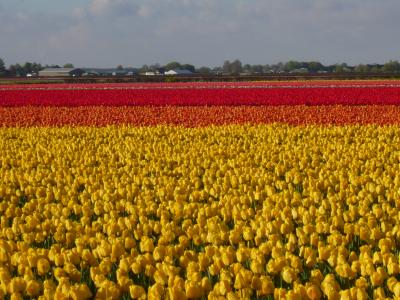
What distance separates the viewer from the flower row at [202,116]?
59.3ft

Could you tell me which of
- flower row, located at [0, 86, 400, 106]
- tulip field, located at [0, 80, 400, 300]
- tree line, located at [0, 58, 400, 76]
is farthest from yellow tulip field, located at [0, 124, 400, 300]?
tree line, located at [0, 58, 400, 76]

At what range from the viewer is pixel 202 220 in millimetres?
6160

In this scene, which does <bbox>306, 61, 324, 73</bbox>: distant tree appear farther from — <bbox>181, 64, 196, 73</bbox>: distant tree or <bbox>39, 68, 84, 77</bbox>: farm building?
Answer: <bbox>39, 68, 84, 77</bbox>: farm building

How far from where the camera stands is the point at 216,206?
270 inches

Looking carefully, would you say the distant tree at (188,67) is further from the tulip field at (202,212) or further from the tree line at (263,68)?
the tulip field at (202,212)

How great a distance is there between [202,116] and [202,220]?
45.3ft

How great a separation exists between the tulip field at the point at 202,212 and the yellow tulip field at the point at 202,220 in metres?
0.02

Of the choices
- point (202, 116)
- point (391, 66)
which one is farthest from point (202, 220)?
point (391, 66)

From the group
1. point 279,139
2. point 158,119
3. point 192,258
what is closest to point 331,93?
point 158,119

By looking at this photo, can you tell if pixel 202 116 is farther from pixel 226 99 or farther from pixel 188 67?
pixel 188 67

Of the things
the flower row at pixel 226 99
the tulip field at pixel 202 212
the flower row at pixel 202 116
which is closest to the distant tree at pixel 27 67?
the flower row at pixel 226 99

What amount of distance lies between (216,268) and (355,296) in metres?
1.07

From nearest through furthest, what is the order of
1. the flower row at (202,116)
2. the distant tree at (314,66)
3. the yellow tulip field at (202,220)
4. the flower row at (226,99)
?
1. the yellow tulip field at (202,220)
2. the flower row at (202,116)
3. the flower row at (226,99)
4. the distant tree at (314,66)

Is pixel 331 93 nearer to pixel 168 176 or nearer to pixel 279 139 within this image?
pixel 279 139
